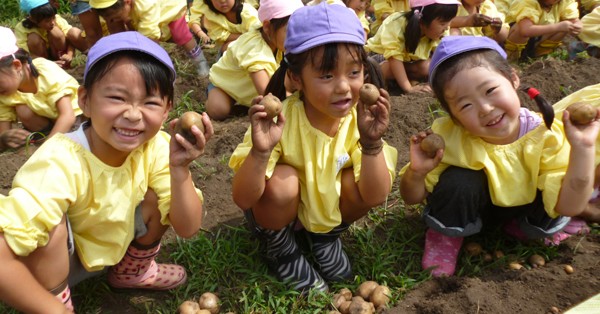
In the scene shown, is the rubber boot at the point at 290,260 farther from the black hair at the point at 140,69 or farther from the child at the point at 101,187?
the black hair at the point at 140,69

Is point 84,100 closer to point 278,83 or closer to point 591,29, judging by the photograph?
point 278,83

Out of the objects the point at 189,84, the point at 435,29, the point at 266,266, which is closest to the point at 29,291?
the point at 266,266

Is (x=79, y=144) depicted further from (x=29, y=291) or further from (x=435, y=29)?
(x=435, y=29)

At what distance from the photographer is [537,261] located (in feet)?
8.59

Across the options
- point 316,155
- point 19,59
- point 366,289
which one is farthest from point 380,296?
point 19,59

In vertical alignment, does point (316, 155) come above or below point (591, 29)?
above

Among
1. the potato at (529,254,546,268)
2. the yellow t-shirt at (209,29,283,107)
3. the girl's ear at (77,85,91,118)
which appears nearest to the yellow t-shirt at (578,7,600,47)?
the yellow t-shirt at (209,29,283,107)

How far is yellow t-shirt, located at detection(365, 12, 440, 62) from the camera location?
4688 millimetres

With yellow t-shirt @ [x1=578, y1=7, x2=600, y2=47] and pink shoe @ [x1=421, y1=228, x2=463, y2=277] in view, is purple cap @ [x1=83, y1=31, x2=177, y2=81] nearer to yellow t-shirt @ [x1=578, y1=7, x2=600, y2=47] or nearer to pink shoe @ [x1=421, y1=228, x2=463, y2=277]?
pink shoe @ [x1=421, y1=228, x2=463, y2=277]

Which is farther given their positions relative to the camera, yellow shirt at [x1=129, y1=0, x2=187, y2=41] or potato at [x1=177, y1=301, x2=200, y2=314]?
yellow shirt at [x1=129, y1=0, x2=187, y2=41]

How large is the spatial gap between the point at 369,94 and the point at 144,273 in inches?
51.7

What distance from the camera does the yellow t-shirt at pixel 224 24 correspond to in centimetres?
534

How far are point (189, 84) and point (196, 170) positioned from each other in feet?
5.86

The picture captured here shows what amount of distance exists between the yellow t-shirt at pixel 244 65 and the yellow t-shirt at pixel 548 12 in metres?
2.78
